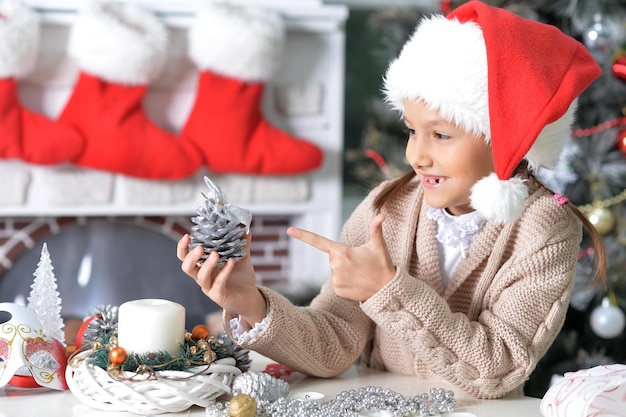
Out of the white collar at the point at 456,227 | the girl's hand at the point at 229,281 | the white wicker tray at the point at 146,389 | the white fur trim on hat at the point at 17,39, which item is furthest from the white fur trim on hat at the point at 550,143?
the white fur trim on hat at the point at 17,39

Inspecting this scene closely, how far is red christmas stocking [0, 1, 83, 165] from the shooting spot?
2.33 m

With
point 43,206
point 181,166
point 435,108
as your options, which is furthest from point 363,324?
point 43,206

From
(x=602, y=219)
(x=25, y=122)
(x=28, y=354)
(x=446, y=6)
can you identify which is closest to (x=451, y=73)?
(x=28, y=354)

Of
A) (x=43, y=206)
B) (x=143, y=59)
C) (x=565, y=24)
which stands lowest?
(x=43, y=206)

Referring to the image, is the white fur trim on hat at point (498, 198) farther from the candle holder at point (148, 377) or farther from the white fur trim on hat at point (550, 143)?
the candle holder at point (148, 377)

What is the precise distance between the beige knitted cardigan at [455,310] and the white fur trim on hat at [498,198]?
50 mm

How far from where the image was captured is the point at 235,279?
3.55 ft

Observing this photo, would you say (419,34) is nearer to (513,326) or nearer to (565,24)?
(513,326)

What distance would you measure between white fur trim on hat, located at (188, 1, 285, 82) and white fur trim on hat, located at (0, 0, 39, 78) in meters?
0.44

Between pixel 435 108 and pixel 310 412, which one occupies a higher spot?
pixel 435 108

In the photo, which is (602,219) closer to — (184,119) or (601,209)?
(601,209)

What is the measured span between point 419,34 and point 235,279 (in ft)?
1.44

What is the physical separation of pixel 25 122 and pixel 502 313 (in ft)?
5.50

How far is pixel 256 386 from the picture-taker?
1.00m
